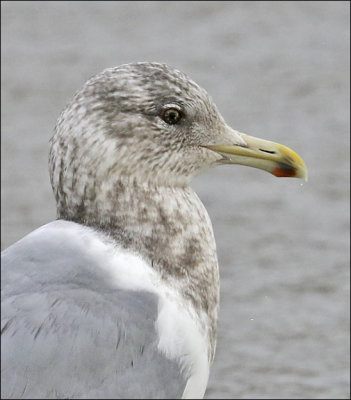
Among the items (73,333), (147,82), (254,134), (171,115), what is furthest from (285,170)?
(254,134)

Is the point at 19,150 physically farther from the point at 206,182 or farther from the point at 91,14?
the point at 91,14

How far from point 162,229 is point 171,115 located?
32 centimetres

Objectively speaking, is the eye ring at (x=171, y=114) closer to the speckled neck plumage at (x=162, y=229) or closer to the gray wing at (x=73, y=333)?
the speckled neck plumage at (x=162, y=229)

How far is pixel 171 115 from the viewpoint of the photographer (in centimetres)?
310

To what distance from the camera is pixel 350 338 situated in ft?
16.5

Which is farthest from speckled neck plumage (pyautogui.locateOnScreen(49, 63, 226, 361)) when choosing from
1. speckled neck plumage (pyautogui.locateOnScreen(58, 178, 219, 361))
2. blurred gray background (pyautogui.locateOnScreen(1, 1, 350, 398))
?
blurred gray background (pyautogui.locateOnScreen(1, 1, 350, 398))

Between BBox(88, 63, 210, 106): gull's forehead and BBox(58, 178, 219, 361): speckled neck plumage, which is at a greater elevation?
BBox(88, 63, 210, 106): gull's forehead

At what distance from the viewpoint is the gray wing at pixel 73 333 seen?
2.64m

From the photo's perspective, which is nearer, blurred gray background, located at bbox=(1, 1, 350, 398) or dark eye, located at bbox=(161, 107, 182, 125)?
dark eye, located at bbox=(161, 107, 182, 125)

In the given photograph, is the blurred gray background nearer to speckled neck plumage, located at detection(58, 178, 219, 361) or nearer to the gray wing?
speckled neck plumage, located at detection(58, 178, 219, 361)

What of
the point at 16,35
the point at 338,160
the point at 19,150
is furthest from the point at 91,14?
the point at 338,160

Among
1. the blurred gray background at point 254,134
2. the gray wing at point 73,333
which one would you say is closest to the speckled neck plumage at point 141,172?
the gray wing at point 73,333

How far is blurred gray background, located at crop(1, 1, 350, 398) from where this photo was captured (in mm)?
5039

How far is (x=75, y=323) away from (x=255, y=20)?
210 inches
